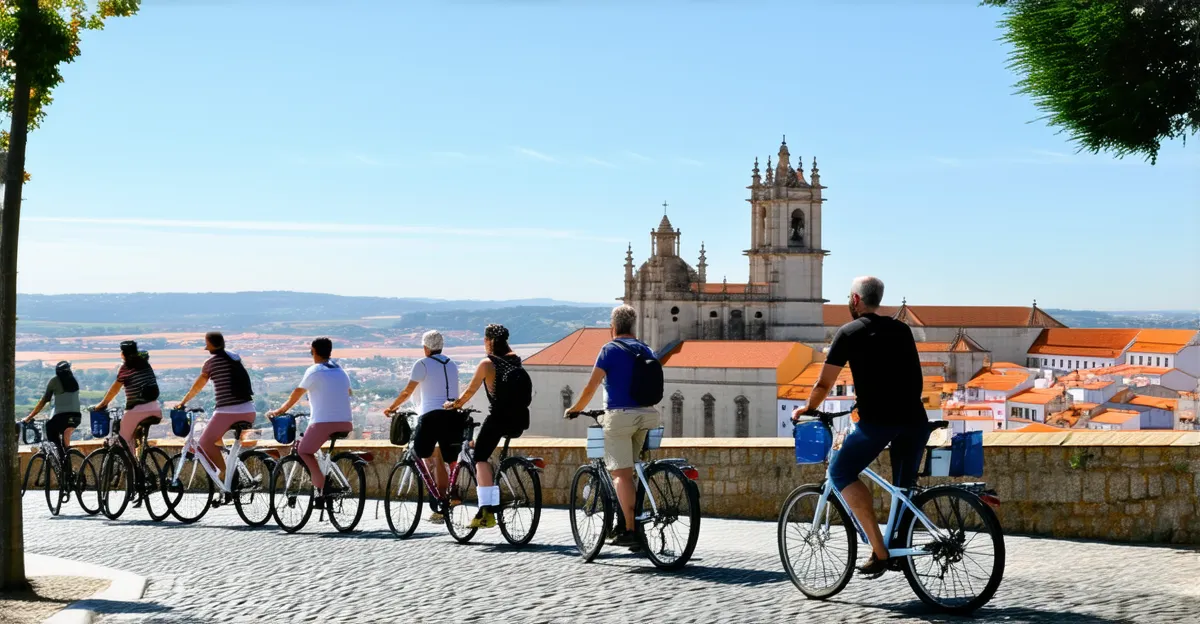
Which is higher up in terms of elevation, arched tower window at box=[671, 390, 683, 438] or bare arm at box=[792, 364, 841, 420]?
bare arm at box=[792, 364, 841, 420]

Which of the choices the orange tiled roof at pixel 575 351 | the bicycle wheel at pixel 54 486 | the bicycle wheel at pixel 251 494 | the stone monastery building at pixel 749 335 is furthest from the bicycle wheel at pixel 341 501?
the orange tiled roof at pixel 575 351

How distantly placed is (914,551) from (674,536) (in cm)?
187

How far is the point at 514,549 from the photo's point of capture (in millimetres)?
9180

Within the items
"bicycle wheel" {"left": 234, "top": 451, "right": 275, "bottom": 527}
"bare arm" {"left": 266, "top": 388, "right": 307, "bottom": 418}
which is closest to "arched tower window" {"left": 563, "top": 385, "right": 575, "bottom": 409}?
"bicycle wheel" {"left": 234, "top": 451, "right": 275, "bottom": 527}

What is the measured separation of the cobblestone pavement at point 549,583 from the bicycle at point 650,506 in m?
0.15

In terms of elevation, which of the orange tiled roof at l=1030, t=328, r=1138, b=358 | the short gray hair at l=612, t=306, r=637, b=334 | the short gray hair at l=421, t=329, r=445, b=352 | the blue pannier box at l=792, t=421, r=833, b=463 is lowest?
the blue pannier box at l=792, t=421, r=833, b=463

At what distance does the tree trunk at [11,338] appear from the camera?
25.9 ft

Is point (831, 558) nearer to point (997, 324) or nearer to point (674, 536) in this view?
point (674, 536)

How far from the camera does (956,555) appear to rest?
6.35 m

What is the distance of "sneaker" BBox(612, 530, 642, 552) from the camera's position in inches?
319

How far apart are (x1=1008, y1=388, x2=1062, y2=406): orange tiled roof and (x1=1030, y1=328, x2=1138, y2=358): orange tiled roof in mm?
20549

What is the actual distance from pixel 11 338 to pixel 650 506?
3956mm

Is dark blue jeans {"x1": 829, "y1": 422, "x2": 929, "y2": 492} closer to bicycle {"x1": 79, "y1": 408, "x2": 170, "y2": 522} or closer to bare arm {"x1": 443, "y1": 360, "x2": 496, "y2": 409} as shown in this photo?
bare arm {"x1": 443, "y1": 360, "x2": 496, "y2": 409}

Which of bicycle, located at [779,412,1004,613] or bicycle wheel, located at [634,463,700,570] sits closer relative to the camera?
bicycle, located at [779,412,1004,613]
